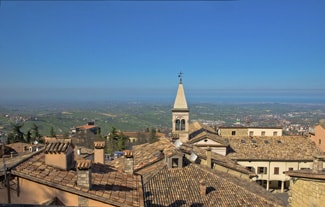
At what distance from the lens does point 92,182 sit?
8422 millimetres

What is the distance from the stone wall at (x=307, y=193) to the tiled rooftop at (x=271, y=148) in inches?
726

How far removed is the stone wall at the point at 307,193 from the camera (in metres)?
9.54

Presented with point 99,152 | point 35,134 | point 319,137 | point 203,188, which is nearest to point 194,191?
point 203,188

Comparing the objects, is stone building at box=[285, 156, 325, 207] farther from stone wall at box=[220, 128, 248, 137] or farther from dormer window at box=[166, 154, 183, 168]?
stone wall at box=[220, 128, 248, 137]

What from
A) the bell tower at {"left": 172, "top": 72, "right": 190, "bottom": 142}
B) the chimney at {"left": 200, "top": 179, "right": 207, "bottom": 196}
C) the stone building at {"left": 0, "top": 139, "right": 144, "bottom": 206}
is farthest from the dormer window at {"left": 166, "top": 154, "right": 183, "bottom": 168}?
the bell tower at {"left": 172, "top": 72, "right": 190, "bottom": 142}

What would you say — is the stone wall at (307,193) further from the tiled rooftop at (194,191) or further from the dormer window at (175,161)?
the dormer window at (175,161)

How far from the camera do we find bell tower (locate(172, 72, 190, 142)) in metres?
28.6

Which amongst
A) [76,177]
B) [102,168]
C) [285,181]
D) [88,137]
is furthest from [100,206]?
[88,137]

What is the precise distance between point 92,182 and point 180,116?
20684 millimetres

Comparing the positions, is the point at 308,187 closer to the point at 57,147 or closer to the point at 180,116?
the point at 57,147

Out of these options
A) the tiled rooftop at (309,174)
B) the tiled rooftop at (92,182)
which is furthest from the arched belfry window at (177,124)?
the tiled rooftop at (92,182)

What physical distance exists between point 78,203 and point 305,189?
7.87 m

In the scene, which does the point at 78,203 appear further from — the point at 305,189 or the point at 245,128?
the point at 245,128

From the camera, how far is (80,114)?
110 m
